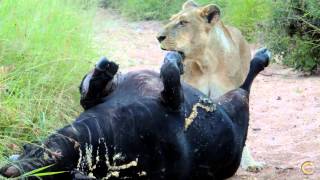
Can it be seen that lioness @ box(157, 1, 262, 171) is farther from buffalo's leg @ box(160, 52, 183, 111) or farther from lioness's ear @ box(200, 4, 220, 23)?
buffalo's leg @ box(160, 52, 183, 111)

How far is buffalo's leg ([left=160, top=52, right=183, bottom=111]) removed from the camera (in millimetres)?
2639

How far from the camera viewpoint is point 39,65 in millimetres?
3896

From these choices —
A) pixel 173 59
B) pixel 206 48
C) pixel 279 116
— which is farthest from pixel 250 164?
pixel 279 116

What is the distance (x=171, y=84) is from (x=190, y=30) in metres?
2.54

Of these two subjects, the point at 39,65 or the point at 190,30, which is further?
the point at 190,30

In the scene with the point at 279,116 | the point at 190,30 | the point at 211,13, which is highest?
the point at 211,13

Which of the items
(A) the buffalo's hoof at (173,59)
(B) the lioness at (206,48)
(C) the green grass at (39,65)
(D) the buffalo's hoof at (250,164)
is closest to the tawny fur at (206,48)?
(B) the lioness at (206,48)

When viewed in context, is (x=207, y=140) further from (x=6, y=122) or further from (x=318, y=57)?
(x=318, y=57)

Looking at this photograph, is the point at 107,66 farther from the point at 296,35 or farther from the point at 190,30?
the point at 296,35

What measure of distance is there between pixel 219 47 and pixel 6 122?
2065 millimetres

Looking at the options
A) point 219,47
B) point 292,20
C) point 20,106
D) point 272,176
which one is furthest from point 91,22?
point 292,20

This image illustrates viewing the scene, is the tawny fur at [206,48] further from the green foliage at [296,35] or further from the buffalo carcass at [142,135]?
the green foliage at [296,35]

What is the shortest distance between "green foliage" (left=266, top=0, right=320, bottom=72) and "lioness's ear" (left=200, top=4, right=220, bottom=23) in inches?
132

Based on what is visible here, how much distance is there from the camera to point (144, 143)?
2.55 metres
